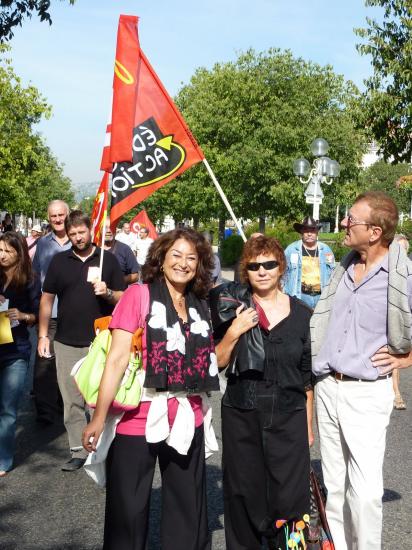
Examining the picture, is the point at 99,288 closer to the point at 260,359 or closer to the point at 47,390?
the point at 47,390

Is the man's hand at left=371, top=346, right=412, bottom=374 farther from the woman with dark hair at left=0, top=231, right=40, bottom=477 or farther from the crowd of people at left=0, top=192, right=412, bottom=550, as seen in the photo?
the woman with dark hair at left=0, top=231, right=40, bottom=477

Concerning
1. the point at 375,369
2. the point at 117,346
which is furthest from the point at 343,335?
the point at 117,346

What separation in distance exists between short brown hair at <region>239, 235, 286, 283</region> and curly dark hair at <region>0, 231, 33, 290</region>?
7.72ft

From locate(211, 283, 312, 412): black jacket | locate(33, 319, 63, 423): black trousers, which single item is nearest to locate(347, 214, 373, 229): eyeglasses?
locate(211, 283, 312, 412): black jacket

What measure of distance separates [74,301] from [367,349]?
8.79 ft

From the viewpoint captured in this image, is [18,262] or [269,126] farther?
[269,126]

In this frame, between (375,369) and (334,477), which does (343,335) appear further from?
(334,477)

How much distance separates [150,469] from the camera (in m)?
3.30

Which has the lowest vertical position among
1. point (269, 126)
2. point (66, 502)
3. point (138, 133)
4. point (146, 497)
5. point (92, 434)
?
point (66, 502)

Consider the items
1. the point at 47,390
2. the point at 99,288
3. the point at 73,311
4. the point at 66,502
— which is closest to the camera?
the point at 66,502

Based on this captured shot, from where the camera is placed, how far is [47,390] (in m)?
6.55

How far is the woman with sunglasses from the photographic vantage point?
340cm

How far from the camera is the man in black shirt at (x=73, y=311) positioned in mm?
5422

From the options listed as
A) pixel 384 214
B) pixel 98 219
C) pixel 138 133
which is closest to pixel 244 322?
pixel 384 214
